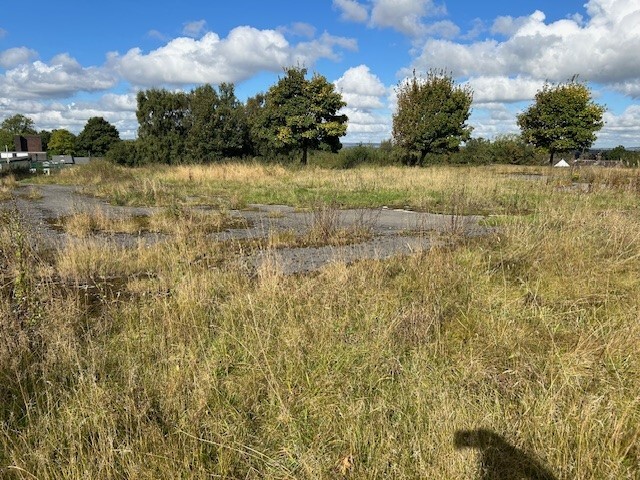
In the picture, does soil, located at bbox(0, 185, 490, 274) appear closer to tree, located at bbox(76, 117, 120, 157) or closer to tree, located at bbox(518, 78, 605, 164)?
tree, located at bbox(518, 78, 605, 164)

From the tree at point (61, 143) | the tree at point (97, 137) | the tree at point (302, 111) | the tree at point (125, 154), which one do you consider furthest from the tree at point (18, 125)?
the tree at point (302, 111)

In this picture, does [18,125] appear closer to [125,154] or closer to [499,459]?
[125,154]

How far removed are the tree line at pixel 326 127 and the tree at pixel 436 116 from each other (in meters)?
0.06

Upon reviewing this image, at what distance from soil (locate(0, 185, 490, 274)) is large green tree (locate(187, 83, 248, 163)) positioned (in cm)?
2553

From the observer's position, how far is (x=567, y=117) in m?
28.3

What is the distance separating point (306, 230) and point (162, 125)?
37330mm

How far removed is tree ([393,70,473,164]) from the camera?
26.8 m

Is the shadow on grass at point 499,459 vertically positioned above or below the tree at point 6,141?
below

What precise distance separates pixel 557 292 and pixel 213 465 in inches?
136

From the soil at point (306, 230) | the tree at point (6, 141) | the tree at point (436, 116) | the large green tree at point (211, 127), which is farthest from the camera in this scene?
the tree at point (6, 141)

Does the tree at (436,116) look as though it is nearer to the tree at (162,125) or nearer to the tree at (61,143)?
the tree at (162,125)

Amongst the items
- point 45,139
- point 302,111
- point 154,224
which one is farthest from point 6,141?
point 154,224

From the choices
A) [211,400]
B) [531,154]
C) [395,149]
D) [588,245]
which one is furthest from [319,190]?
[531,154]

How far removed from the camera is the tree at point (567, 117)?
28250 mm
